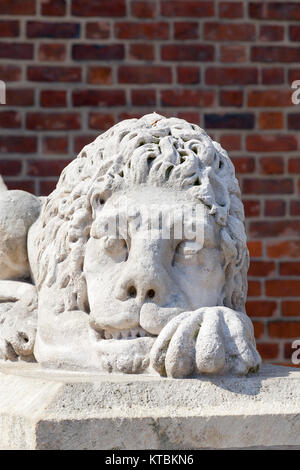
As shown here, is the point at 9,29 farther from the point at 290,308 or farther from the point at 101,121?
the point at 290,308

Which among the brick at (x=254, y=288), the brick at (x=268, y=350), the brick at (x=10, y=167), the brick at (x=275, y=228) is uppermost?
the brick at (x=10, y=167)

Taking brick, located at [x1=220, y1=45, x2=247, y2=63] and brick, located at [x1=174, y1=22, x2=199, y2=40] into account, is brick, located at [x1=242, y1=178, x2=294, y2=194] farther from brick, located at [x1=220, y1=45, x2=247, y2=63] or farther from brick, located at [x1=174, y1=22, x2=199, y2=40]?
brick, located at [x1=174, y1=22, x2=199, y2=40]

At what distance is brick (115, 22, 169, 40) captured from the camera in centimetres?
490

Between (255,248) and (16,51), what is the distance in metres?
1.53

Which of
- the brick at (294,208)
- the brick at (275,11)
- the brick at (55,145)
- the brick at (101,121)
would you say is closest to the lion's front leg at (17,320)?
the brick at (55,145)

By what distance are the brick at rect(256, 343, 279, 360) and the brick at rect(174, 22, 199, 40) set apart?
1576 mm

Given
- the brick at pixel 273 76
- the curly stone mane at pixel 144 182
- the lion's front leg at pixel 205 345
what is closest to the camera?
the lion's front leg at pixel 205 345

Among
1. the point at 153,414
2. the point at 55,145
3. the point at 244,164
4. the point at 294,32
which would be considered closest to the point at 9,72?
the point at 55,145

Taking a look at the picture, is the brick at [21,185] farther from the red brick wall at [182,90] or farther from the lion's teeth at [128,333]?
the lion's teeth at [128,333]

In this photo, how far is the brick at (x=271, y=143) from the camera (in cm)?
490

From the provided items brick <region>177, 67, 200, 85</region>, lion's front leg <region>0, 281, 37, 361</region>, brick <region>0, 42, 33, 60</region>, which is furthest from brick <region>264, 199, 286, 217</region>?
lion's front leg <region>0, 281, 37, 361</region>

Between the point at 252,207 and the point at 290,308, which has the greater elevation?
the point at 252,207

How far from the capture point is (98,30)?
16.0 feet

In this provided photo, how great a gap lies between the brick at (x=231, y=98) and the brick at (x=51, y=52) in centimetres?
82
